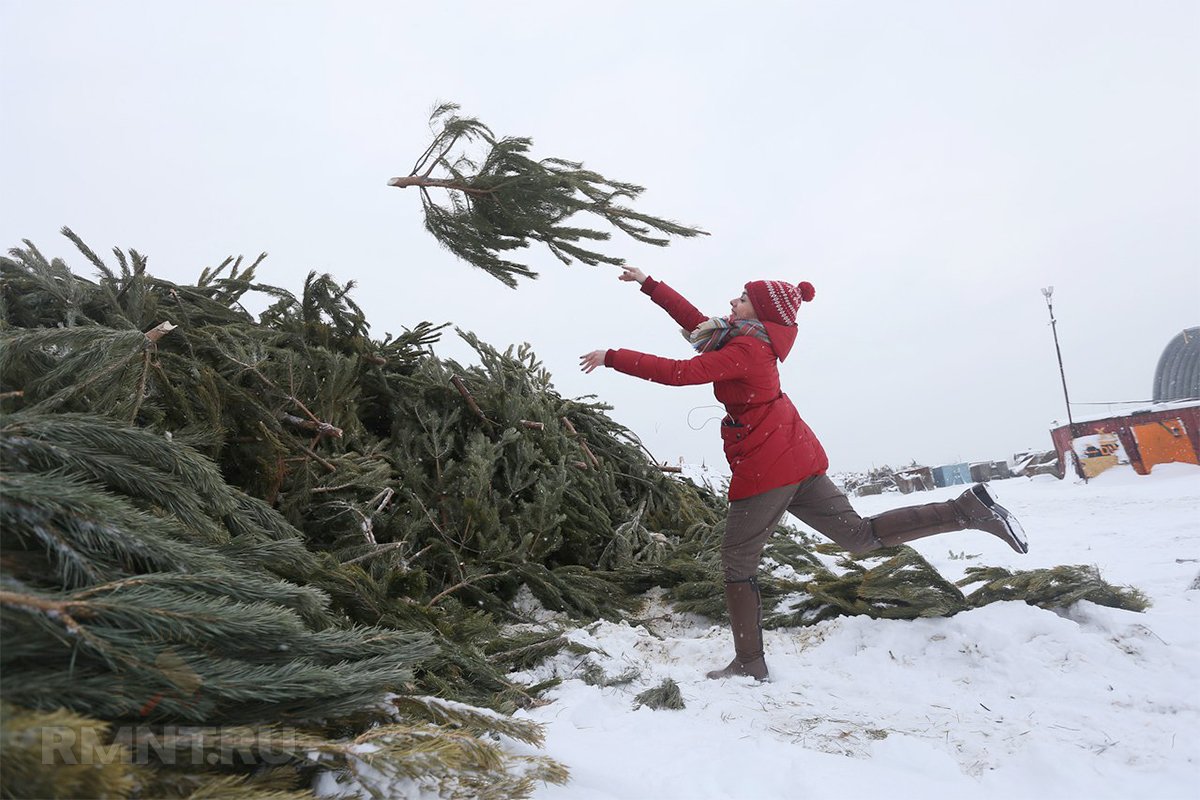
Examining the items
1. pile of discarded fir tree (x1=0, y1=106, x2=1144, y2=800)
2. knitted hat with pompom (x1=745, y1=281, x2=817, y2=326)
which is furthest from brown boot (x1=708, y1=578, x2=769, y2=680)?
knitted hat with pompom (x1=745, y1=281, x2=817, y2=326)

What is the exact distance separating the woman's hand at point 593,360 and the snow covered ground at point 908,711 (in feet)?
4.47

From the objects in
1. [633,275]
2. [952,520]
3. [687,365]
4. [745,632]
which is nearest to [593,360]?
[687,365]

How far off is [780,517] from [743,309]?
1107 mm

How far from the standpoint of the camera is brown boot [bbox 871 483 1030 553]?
3.41 meters

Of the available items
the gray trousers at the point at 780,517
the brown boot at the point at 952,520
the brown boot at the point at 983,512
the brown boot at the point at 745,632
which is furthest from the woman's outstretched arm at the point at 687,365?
the brown boot at the point at 983,512

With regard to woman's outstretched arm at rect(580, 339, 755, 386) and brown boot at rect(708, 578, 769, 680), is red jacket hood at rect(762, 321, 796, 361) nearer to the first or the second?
woman's outstretched arm at rect(580, 339, 755, 386)

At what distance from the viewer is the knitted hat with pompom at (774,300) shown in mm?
3480

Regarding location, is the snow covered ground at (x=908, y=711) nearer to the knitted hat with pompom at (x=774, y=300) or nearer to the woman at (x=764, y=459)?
the woman at (x=764, y=459)

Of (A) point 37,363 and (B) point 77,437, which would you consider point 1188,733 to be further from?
(A) point 37,363

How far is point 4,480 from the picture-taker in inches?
48.3

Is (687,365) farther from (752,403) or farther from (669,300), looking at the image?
(669,300)

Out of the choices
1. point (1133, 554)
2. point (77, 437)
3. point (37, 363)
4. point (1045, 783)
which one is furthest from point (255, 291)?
point (1133, 554)

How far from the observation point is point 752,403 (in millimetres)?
3451

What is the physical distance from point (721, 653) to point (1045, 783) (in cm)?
162
